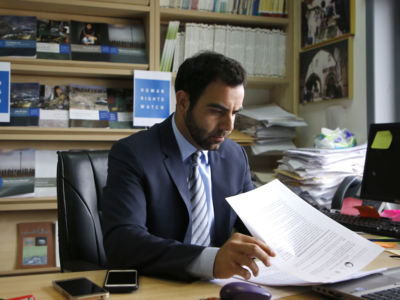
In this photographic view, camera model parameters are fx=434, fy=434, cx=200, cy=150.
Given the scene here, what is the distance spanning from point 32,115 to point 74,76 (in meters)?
0.36

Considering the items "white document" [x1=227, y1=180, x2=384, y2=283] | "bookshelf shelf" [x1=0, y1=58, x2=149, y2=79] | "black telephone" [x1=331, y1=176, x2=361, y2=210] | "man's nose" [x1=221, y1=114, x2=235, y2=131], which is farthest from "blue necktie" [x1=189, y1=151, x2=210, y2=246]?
"bookshelf shelf" [x1=0, y1=58, x2=149, y2=79]

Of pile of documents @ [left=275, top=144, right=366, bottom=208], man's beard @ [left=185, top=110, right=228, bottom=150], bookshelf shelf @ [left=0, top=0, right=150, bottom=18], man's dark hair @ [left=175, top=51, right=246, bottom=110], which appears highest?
bookshelf shelf @ [left=0, top=0, right=150, bottom=18]

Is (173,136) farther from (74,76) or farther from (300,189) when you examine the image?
(74,76)

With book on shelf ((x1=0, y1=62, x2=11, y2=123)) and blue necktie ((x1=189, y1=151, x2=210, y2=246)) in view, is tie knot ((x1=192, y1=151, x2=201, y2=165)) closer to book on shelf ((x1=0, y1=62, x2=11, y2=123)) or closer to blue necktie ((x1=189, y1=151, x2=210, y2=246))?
blue necktie ((x1=189, y1=151, x2=210, y2=246))

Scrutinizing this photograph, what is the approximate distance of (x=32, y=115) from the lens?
2.34m

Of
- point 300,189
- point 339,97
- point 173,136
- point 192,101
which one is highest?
point 339,97

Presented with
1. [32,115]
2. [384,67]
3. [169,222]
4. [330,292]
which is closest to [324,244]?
[330,292]

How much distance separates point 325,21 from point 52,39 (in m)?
1.53

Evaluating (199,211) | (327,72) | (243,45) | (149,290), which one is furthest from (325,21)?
(149,290)

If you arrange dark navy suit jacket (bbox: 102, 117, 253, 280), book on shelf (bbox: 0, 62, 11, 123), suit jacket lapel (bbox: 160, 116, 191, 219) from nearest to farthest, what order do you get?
1. dark navy suit jacket (bbox: 102, 117, 253, 280)
2. suit jacket lapel (bbox: 160, 116, 191, 219)
3. book on shelf (bbox: 0, 62, 11, 123)

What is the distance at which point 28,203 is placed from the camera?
2303 millimetres

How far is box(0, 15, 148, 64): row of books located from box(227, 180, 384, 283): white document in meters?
1.64

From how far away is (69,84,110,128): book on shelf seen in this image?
7.89ft

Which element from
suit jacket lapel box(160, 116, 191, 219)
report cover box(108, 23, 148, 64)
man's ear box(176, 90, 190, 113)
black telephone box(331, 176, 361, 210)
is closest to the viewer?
suit jacket lapel box(160, 116, 191, 219)
